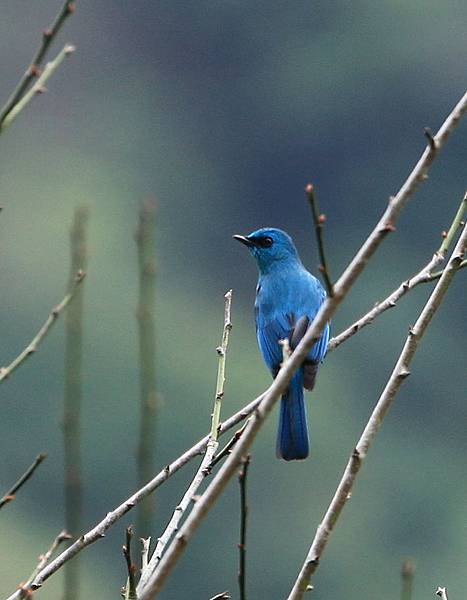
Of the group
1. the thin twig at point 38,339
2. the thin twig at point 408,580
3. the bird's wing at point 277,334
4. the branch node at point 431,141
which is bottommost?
the thin twig at point 408,580

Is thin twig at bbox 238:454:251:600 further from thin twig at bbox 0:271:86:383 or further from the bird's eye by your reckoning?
the bird's eye

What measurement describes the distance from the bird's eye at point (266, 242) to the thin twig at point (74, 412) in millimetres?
5596

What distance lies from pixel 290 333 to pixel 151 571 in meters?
4.34

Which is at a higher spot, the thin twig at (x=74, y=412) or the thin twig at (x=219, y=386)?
the thin twig at (x=219, y=386)

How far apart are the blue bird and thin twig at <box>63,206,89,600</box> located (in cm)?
347

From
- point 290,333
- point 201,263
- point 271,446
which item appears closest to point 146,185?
point 201,263

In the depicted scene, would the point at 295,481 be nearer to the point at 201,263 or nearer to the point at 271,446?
the point at 271,446

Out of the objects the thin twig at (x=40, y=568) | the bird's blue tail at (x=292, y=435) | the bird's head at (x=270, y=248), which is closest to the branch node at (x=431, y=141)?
the thin twig at (x=40, y=568)

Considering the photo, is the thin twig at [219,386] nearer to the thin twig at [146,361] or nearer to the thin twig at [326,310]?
the thin twig at [326,310]

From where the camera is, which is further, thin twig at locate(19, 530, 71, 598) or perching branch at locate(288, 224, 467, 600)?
perching branch at locate(288, 224, 467, 600)

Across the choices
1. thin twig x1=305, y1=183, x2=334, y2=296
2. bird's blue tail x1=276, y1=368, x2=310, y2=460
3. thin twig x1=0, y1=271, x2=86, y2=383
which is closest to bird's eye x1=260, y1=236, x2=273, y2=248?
bird's blue tail x1=276, y1=368, x2=310, y2=460

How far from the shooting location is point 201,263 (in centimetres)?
7956

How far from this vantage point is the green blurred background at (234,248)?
60.6m

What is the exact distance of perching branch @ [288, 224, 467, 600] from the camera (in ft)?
14.1
